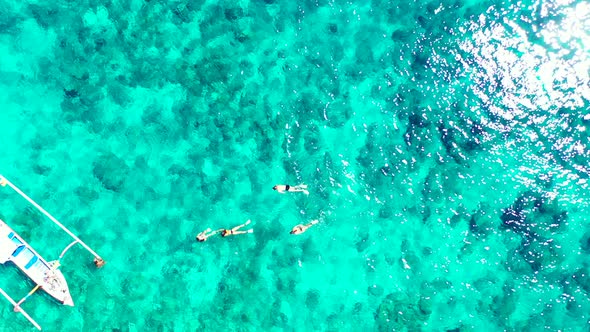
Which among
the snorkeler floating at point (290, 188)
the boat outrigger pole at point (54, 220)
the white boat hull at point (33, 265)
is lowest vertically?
the white boat hull at point (33, 265)

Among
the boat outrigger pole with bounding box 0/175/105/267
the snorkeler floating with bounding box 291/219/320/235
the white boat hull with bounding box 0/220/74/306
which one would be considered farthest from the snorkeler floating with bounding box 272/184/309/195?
the white boat hull with bounding box 0/220/74/306

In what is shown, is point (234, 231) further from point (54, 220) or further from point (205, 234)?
point (54, 220)

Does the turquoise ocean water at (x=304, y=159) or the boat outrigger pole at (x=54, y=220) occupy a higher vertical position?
the turquoise ocean water at (x=304, y=159)

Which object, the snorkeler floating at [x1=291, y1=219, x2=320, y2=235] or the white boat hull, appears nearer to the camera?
the white boat hull

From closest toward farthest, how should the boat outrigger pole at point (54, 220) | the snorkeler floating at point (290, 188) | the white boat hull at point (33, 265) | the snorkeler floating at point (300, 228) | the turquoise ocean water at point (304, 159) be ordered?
the white boat hull at point (33, 265), the boat outrigger pole at point (54, 220), the turquoise ocean water at point (304, 159), the snorkeler floating at point (300, 228), the snorkeler floating at point (290, 188)

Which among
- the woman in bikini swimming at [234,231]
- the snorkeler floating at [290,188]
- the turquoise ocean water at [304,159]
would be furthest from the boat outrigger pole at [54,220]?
the snorkeler floating at [290,188]

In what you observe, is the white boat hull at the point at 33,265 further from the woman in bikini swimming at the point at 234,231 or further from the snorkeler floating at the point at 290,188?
the snorkeler floating at the point at 290,188

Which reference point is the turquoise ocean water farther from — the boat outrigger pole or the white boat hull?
the white boat hull

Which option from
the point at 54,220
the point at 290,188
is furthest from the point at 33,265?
the point at 290,188
